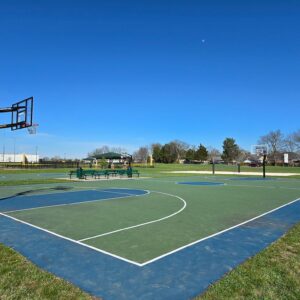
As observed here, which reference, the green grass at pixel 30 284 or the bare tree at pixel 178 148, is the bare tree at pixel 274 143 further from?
the green grass at pixel 30 284

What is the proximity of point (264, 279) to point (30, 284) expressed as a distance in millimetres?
3463

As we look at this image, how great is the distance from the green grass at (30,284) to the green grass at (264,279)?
5.99 ft

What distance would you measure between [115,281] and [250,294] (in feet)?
6.35

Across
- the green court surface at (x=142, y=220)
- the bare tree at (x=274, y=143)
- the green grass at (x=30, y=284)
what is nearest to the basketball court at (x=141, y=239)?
the green court surface at (x=142, y=220)

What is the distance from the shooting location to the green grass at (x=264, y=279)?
14.9 feet

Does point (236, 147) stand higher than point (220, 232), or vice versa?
point (236, 147)

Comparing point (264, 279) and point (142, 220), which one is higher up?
point (142, 220)

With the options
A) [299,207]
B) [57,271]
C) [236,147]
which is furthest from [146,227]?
[236,147]

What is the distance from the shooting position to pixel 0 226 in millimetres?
8977

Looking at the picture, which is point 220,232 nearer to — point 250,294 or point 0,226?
point 250,294

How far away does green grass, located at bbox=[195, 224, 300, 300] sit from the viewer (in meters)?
4.55

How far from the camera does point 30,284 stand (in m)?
4.88

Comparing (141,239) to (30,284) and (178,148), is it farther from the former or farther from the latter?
(178,148)

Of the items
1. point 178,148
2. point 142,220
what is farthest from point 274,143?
point 142,220
